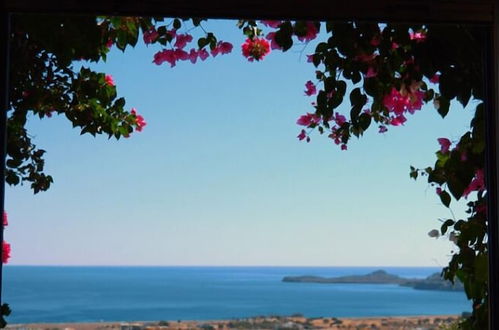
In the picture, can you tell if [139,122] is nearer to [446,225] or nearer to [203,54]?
[203,54]

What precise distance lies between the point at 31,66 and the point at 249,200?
889 mm

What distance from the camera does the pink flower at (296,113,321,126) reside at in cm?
199

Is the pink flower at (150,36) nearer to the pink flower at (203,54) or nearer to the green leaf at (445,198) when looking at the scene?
the pink flower at (203,54)

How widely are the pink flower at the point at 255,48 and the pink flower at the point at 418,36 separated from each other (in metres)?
0.60

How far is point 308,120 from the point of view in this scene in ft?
6.59

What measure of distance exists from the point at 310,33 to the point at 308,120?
0.42 m

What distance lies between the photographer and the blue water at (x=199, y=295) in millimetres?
1618

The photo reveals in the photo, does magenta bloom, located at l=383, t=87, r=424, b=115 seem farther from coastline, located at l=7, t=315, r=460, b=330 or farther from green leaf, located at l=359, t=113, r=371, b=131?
coastline, located at l=7, t=315, r=460, b=330

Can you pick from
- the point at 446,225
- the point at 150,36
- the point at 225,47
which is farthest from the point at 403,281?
the point at 150,36

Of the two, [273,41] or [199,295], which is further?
[199,295]

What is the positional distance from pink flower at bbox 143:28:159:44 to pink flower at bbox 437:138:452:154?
85 centimetres

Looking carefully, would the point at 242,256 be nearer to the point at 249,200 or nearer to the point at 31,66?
the point at 249,200

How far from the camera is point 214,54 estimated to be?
1894 mm

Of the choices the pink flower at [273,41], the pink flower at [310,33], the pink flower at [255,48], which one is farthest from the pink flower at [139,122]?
the pink flower at [310,33]
